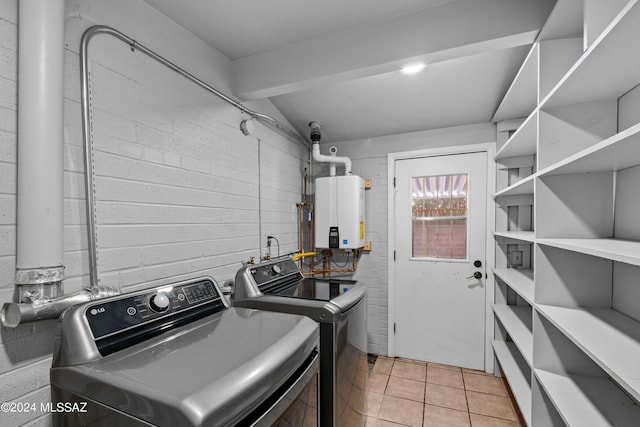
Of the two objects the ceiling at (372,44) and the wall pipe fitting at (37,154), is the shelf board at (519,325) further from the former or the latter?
the wall pipe fitting at (37,154)

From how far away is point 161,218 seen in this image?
1448 mm

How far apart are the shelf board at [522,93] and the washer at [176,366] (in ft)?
6.06

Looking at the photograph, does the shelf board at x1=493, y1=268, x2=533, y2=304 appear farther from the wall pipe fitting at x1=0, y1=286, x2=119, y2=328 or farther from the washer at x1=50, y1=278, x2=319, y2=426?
the wall pipe fitting at x1=0, y1=286, x2=119, y2=328

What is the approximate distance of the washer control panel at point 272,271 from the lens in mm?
1654

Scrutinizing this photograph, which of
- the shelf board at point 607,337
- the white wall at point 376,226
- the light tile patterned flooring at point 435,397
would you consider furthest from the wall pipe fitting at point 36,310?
the white wall at point 376,226

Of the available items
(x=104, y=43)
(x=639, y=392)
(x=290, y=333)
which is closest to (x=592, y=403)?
(x=639, y=392)

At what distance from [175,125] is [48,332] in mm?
1068

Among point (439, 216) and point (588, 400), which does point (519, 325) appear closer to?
point (588, 400)

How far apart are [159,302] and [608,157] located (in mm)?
1772

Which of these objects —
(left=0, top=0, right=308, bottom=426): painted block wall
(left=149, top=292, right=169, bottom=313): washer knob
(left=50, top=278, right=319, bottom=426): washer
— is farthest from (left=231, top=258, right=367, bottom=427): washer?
(left=149, top=292, right=169, bottom=313): washer knob

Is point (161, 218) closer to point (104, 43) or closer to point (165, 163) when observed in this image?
point (165, 163)

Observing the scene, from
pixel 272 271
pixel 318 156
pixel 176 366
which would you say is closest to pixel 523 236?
pixel 272 271

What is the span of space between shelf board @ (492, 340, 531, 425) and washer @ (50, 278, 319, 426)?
4.72 feet

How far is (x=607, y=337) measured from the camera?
1.05 meters
